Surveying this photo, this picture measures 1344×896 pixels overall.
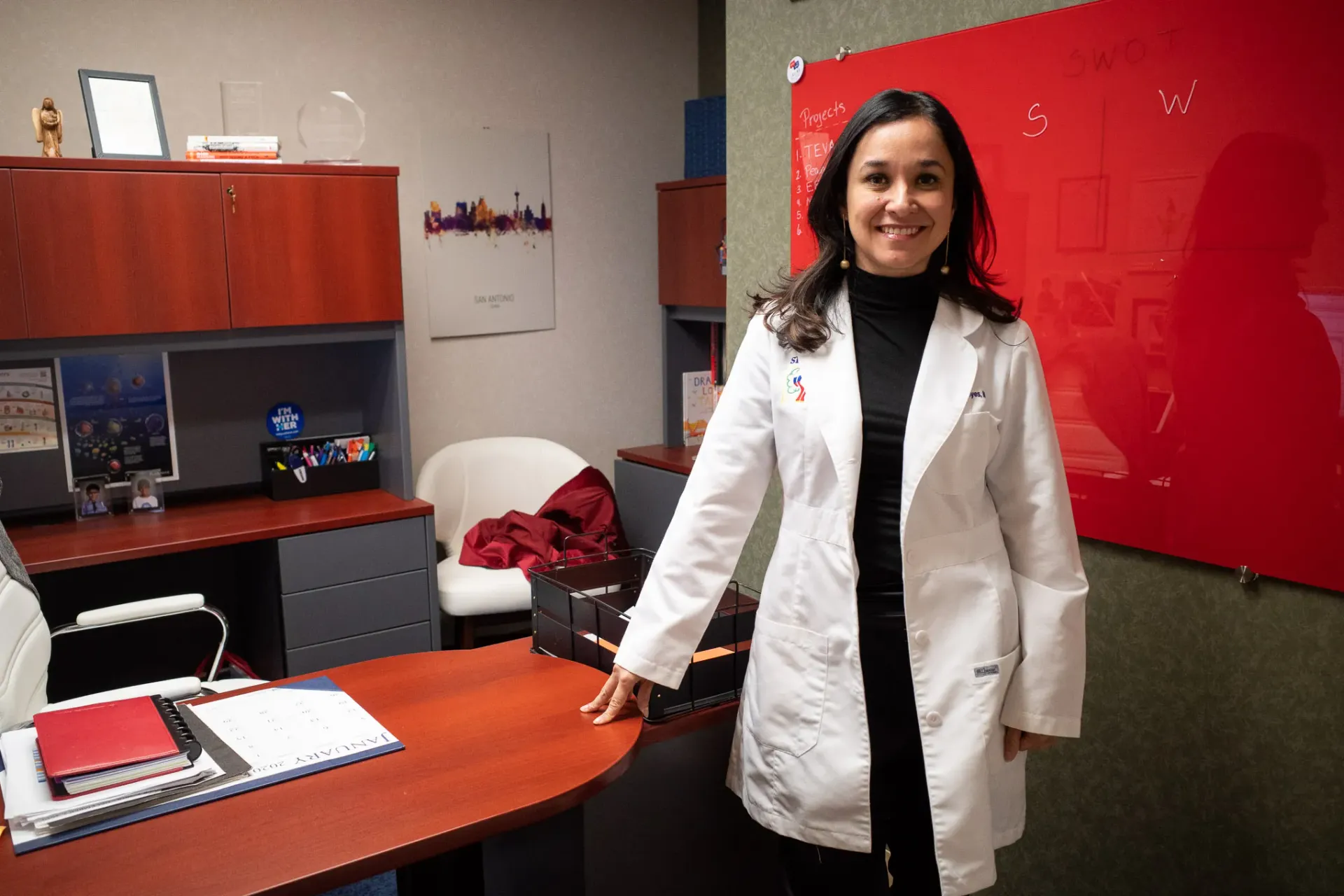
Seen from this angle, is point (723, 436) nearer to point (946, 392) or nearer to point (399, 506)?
point (946, 392)

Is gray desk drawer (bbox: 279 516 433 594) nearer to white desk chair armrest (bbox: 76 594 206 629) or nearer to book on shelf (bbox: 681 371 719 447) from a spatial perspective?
white desk chair armrest (bbox: 76 594 206 629)

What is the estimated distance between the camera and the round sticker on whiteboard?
3580 mm

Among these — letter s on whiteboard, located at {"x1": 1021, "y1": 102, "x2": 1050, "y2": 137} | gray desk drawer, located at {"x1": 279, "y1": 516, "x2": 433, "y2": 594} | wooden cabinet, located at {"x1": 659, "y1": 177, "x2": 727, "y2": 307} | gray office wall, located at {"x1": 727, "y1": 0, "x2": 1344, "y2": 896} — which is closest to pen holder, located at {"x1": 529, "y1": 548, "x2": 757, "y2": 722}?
gray office wall, located at {"x1": 727, "y1": 0, "x2": 1344, "y2": 896}

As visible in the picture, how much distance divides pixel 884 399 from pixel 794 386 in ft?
0.43

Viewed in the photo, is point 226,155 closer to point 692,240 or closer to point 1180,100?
point 692,240

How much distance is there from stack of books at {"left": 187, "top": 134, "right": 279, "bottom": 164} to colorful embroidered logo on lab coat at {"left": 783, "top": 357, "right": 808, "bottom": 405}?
7.11 ft

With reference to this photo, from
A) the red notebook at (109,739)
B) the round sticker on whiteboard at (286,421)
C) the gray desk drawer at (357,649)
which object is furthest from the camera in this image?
the round sticker on whiteboard at (286,421)

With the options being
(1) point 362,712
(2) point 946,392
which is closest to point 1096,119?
(2) point 946,392

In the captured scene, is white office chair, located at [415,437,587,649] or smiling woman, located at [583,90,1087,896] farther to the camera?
white office chair, located at [415,437,587,649]

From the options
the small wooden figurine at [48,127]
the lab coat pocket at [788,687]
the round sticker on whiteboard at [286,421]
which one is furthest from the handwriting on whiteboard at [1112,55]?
the round sticker on whiteboard at [286,421]

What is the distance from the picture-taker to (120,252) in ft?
9.45

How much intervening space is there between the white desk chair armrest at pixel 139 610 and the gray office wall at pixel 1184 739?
1990mm

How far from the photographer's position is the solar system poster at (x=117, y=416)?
3.24 m

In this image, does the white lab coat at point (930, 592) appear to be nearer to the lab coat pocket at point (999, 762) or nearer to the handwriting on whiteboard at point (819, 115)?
the lab coat pocket at point (999, 762)
